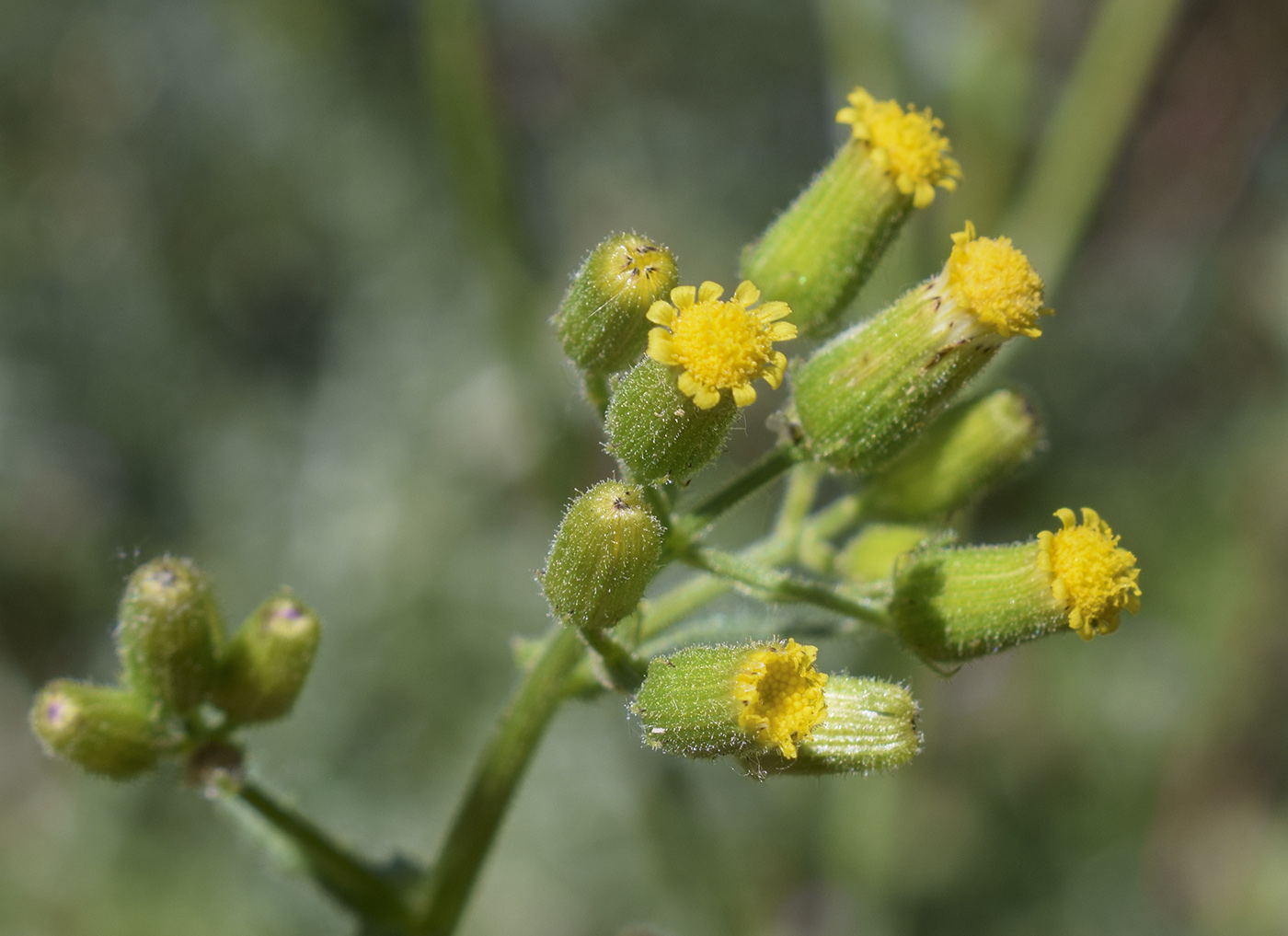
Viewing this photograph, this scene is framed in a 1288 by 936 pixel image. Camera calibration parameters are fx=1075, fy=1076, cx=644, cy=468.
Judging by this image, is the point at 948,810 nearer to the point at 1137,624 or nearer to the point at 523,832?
the point at 1137,624

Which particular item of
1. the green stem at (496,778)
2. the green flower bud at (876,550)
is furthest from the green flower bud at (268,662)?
the green flower bud at (876,550)

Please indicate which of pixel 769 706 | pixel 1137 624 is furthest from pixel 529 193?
pixel 769 706

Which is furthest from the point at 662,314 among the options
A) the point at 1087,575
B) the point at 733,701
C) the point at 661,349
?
the point at 1087,575

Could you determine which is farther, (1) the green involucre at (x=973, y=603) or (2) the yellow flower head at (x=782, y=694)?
(1) the green involucre at (x=973, y=603)

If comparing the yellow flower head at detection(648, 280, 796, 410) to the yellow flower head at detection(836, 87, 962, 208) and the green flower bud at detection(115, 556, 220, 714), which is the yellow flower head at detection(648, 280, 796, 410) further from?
the green flower bud at detection(115, 556, 220, 714)

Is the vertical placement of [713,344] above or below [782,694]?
above

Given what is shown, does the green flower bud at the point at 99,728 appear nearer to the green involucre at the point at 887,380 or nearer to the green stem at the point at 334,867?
the green stem at the point at 334,867

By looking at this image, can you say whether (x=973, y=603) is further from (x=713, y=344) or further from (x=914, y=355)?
(x=713, y=344)
